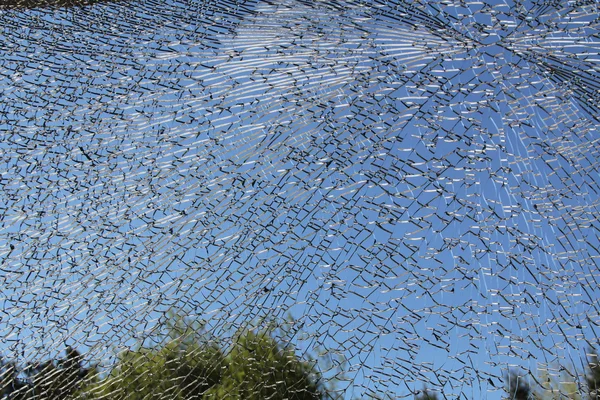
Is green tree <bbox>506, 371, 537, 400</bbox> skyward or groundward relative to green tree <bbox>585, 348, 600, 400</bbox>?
groundward

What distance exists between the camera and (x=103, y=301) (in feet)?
2.23

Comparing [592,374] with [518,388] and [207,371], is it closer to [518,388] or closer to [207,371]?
[518,388]

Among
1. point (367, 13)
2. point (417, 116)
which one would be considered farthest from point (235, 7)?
point (417, 116)

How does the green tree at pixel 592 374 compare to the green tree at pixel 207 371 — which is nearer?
the green tree at pixel 592 374

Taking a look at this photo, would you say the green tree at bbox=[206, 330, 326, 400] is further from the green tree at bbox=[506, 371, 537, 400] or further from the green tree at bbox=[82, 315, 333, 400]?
the green tree at bbox=[506, 371, 537, 400]

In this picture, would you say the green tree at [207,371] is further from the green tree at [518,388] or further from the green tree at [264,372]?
the green tree at [518,388]

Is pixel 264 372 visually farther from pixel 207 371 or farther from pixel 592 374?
pixel 592 374

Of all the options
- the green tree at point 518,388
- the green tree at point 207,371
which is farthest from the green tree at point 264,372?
the green tree at point 518,388

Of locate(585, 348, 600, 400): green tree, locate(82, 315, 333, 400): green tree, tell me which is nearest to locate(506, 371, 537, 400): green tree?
locate(585, 348, 600, 400): green tree

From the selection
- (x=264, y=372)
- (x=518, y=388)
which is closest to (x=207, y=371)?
(x=264, y=372)

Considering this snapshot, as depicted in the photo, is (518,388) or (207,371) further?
(207,371)

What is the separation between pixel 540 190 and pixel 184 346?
0.44 meters

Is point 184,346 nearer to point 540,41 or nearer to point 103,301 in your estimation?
point 103,301

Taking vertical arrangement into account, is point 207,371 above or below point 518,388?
below
